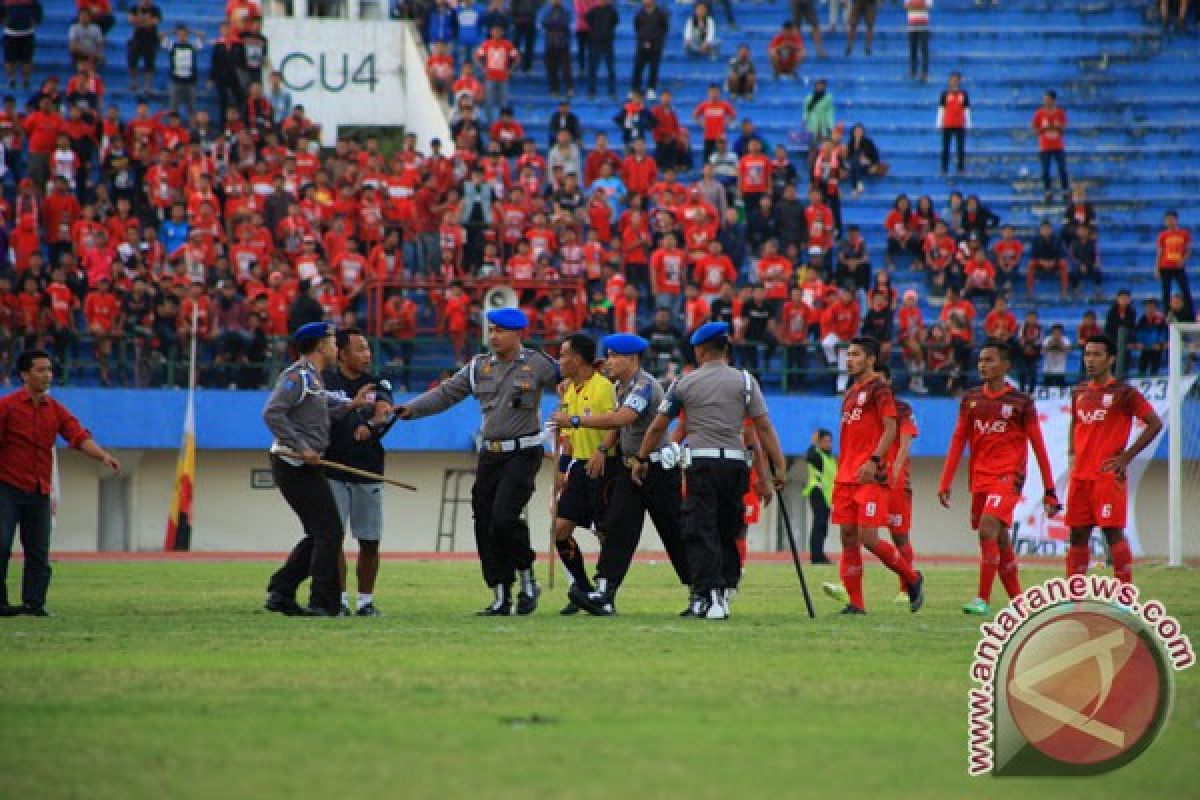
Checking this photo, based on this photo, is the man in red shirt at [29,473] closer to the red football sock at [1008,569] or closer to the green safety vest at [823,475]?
the red football sock at [1008,569]

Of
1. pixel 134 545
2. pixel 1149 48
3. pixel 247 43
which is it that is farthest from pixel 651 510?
pixel 1149 48

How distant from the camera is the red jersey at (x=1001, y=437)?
17.2 meters

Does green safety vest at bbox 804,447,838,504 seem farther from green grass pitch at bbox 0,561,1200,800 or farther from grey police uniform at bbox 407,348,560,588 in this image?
grey police uniform at bbox 407,348,560,588

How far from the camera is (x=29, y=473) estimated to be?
16.6 metres

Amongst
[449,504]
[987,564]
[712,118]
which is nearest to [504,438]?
[987,564]

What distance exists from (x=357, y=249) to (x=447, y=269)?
5.25 feet

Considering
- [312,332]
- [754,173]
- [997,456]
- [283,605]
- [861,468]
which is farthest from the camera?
[754,173]

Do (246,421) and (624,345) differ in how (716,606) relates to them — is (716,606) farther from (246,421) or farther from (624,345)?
(246,421)

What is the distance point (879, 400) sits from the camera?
55.4 ft

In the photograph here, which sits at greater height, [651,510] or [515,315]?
[515,315]

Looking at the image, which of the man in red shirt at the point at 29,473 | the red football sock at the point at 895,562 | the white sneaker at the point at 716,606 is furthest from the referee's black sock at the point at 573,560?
the man in red shirt at the point at 29,473

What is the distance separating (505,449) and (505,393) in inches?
16.9

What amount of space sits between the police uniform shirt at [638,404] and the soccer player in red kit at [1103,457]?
3.51 m

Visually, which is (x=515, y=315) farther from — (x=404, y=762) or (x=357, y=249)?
(x=357, y=249)
